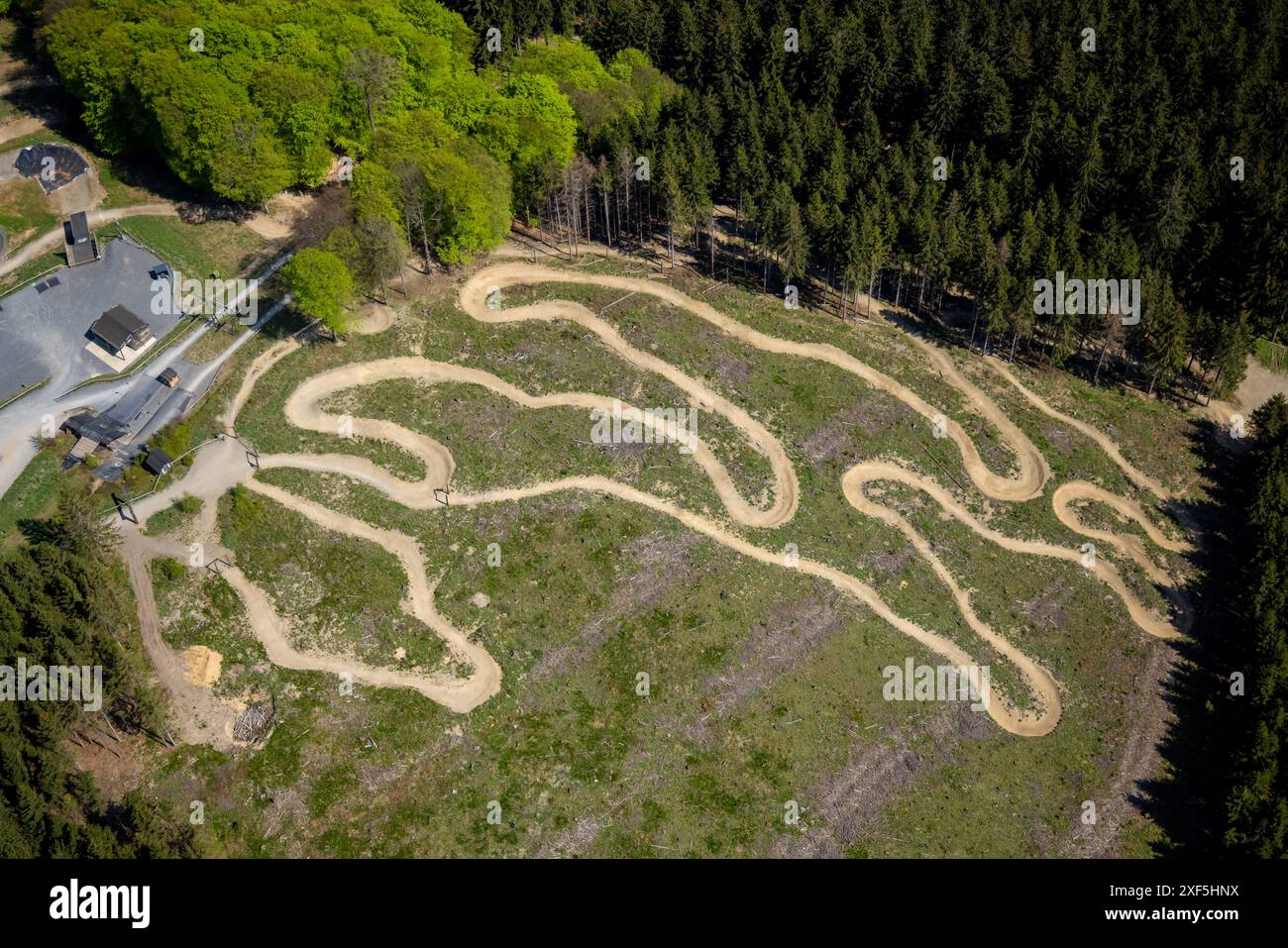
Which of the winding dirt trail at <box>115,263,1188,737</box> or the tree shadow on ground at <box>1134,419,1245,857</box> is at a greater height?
the winding dirt trail at <box>115,263,1188,737</box>

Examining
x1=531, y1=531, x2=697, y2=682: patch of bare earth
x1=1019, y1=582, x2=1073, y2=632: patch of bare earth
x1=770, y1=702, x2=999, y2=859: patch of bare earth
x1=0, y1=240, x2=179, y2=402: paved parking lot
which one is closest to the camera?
x1=770, y1=702, x2=999, y2=859: patch of bare earth

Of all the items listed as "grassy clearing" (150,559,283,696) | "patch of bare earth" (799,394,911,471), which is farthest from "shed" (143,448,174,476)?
"patch of bare earth" (799,394,911,471)

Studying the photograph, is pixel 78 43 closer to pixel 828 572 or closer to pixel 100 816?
pixel 100 816

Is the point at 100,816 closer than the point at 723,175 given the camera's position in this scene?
Yes

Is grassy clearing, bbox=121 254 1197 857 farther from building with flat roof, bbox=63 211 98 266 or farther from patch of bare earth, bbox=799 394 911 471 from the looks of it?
building with flat roof, bbox=63 211 98 266

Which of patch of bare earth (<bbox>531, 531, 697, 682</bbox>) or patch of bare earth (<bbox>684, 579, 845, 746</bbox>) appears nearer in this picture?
patch of bare earth (<bbox>684, 579, 845, 746</bbox>)

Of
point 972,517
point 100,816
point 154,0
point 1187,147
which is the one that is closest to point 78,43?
point 154,0
